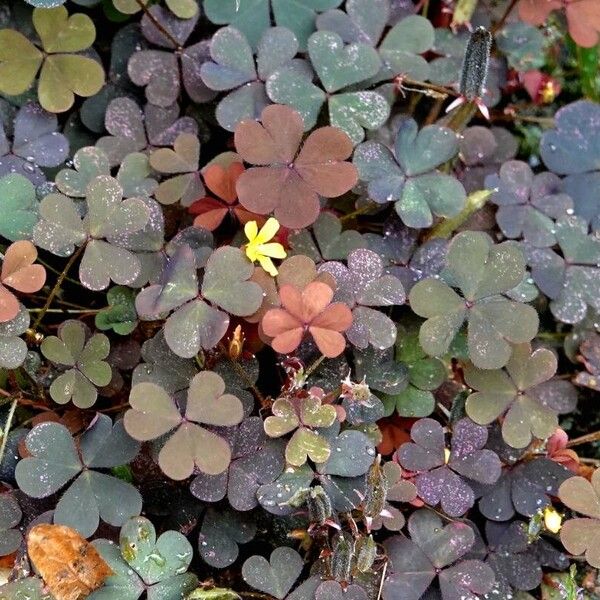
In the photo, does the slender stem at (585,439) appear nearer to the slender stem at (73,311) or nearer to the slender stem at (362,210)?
the slender stem at (362,210)

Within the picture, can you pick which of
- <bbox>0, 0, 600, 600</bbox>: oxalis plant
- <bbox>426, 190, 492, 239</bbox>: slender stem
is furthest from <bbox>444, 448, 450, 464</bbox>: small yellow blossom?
<bbox>426, 190, 492, 239</bbox>: slender stem

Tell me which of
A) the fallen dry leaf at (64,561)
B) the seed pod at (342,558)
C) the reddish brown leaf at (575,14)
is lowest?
the fallen dry leaf at (64,561)

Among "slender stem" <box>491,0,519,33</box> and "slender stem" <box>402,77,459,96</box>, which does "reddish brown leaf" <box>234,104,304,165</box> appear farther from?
"slender stem" <box>491,0,519,33</box>

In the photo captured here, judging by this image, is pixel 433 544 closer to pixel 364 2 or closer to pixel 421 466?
pixel 421 466

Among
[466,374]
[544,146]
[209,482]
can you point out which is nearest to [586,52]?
[544,146]

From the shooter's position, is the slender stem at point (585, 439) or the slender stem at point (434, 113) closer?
the slender stem at point (585, 439)

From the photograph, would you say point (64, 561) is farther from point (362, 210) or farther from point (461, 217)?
point (461, 217)

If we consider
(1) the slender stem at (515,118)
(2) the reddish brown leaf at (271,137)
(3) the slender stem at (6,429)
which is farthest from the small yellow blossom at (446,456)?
(1) the slender stem at (515,118)
